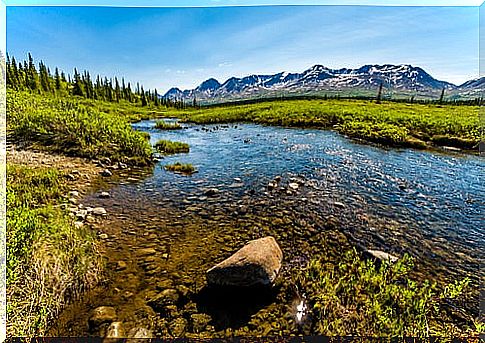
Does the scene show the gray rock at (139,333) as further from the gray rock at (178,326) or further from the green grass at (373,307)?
the green grass at (373,307)

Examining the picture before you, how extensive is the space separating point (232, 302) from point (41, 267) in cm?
134

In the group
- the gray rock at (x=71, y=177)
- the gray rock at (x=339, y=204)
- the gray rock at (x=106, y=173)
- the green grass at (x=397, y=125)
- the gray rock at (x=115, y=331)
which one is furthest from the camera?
the green grass at (x=397, y=125)

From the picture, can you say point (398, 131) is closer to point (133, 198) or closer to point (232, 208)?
point (232, 208)

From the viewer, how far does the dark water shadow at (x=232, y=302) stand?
2066mm

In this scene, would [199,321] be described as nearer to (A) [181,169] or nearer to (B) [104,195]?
(B) [104,195]

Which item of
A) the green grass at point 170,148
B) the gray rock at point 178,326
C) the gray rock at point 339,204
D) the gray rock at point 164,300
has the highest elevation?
the green grass at point 170,148

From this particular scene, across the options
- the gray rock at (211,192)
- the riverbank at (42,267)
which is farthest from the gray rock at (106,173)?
the riverbank at (42,267)

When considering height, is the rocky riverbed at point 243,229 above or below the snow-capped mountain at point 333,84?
below

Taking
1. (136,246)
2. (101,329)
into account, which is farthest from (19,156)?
(101,329)

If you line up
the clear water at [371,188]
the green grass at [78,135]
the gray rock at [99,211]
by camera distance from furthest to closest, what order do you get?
the green grass at [78,135] < the gray rock at [99,211] < the clear water at [371,188]

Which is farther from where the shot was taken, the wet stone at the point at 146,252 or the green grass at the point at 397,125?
the green grass at the point at 397,125

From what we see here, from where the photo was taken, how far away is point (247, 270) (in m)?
2.37

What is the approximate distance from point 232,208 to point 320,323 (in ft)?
7.82

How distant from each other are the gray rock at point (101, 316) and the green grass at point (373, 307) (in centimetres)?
139
